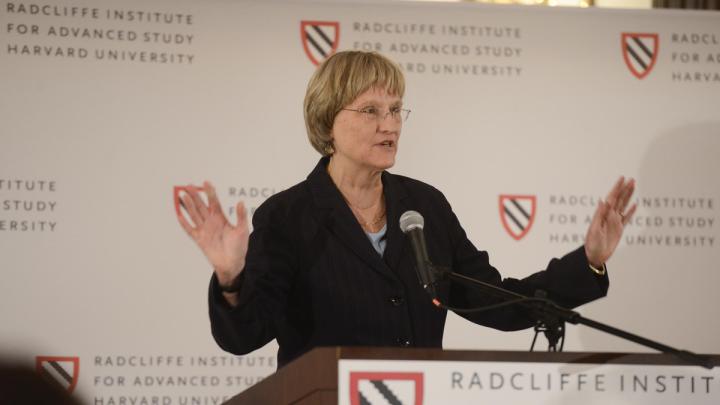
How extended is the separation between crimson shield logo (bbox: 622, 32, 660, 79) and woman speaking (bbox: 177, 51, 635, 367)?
6.16ft

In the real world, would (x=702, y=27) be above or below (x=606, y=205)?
above

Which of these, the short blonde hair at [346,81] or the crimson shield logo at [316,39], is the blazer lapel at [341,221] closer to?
the short blonde hair at [346,81]

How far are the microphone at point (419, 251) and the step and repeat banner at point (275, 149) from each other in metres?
2.07

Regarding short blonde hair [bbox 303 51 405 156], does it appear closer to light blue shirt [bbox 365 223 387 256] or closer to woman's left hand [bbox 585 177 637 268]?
light blue shirt [bbox 365 223 387 256]

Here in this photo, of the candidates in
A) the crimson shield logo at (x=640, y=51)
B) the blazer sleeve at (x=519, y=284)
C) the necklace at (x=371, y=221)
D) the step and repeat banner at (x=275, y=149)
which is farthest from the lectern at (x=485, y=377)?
the crimson shield logo at (x=640, y=51)

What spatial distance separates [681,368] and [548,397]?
28 cm

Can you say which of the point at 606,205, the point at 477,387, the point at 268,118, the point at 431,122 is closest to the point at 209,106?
the point at 268,118

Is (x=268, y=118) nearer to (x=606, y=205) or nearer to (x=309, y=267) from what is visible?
(x=309, y=267)

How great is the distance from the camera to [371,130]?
2.83m

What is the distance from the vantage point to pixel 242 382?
4203 mm

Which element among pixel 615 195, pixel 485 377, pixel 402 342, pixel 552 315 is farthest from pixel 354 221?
pixel 485 377

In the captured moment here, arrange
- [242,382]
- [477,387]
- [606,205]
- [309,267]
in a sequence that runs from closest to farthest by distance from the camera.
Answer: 1. [477,387]
2. [606,205]
3. [309,267]
4. [242,382]

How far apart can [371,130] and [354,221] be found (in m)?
0.28

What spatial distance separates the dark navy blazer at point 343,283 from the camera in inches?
102
